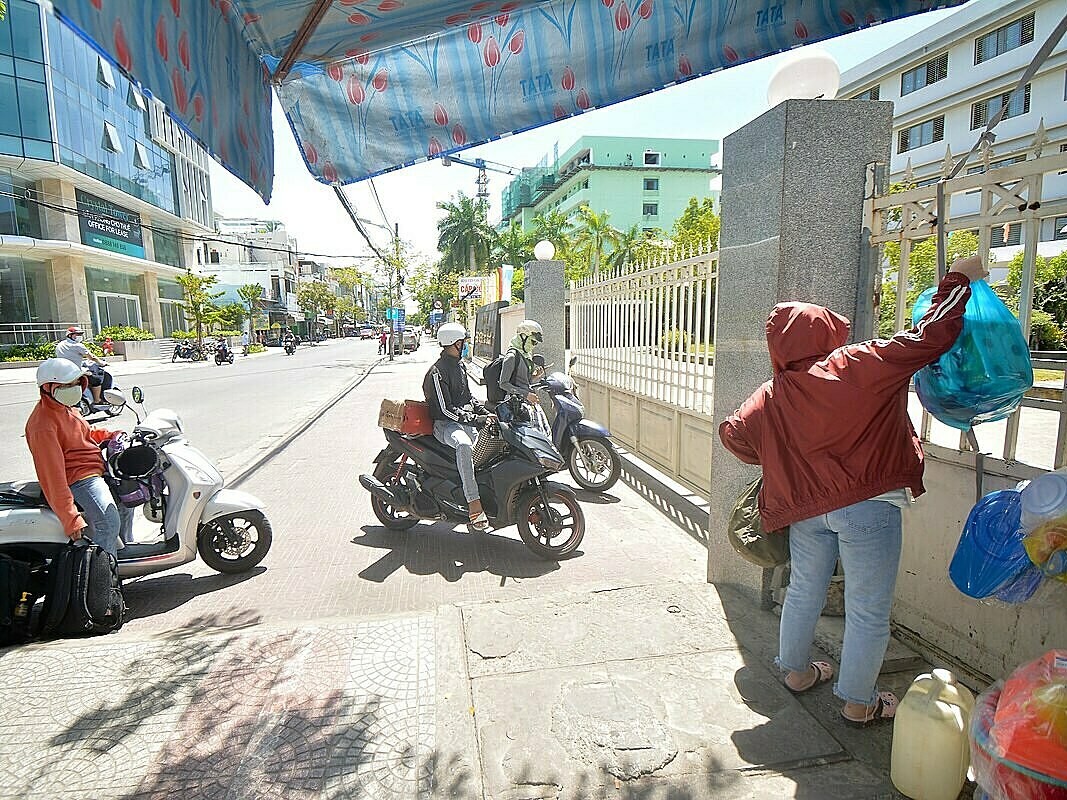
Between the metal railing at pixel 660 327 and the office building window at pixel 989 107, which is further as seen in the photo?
the office building window at pixel 989 107

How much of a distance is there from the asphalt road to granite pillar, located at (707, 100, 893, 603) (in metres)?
6.39

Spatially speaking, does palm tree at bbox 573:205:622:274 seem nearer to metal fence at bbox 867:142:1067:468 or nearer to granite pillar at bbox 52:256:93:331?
granite pillar at bbox 52:256:93:331

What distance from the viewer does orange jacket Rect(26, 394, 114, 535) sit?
11.2 ft

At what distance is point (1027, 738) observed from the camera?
1.63 metres

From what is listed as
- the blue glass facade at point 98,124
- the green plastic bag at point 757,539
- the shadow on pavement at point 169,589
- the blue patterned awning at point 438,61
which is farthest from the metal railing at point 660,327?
the blue glass facade at point 98,124

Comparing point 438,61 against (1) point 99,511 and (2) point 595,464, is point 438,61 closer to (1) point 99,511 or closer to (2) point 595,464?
(1) point 99,511

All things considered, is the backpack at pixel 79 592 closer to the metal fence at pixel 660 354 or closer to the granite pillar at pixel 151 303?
the metal fence at pixel 660 354

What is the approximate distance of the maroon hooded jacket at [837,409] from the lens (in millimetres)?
2051

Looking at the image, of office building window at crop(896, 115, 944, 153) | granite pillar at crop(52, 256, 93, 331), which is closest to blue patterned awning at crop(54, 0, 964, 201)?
granite pillar at crop(52, 256, 93, 331)

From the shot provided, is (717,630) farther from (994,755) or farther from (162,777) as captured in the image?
(162,777)

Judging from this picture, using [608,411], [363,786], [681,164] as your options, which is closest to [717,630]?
[363,786]

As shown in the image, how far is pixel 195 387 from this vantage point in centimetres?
1758

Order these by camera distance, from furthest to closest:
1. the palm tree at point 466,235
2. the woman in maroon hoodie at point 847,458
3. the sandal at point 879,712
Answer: the palm tree at point 466,235, the sandal at point 879,712, the woman in maroon hoodie at point 847,458

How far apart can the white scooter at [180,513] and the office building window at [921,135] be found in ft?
131
